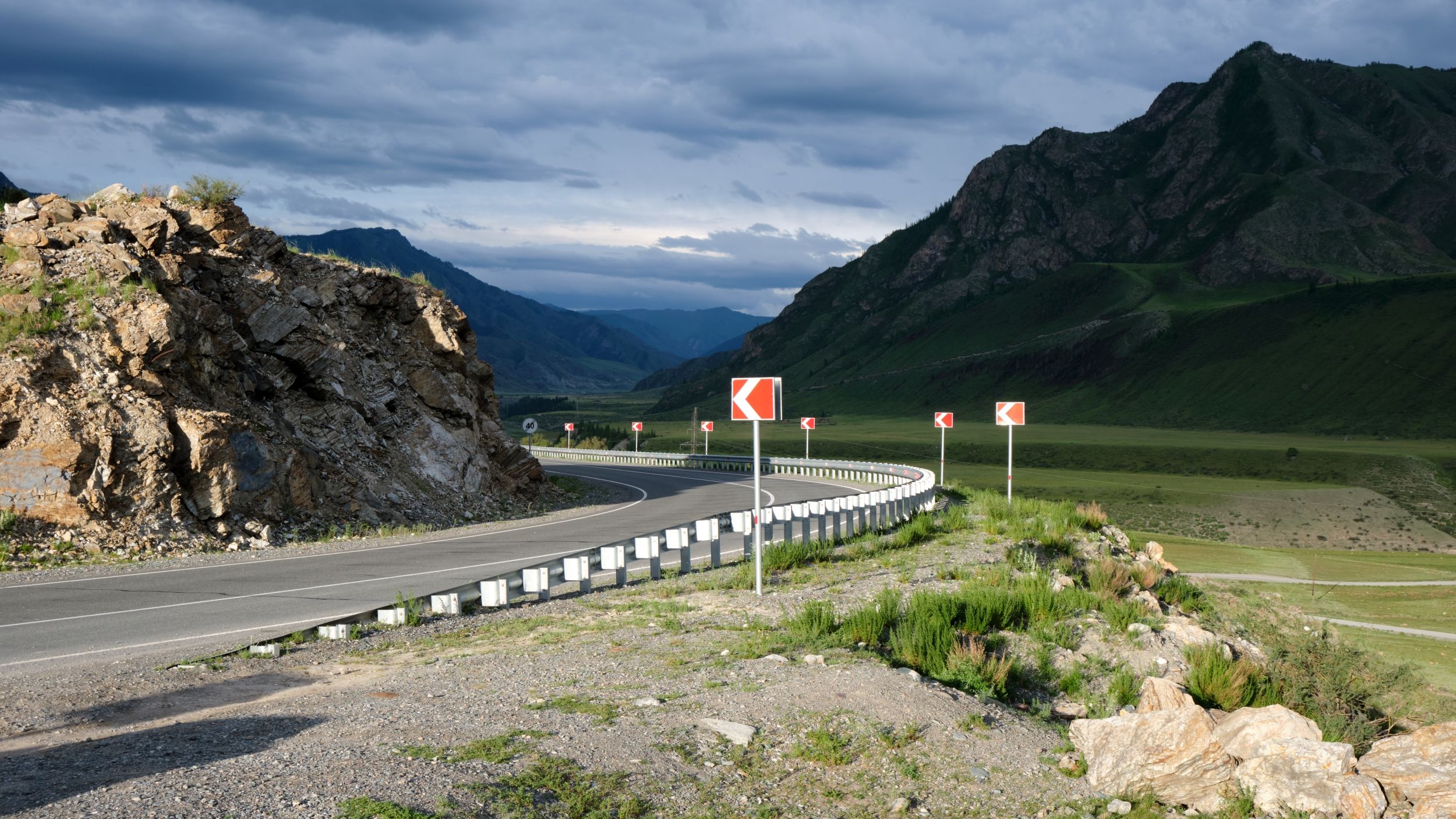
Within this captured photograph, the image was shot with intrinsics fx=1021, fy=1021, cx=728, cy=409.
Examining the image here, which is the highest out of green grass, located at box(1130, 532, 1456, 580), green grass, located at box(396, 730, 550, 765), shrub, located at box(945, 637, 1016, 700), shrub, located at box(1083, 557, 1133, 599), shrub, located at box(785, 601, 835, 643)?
green grass, located at box(396, 730, 550, 765)

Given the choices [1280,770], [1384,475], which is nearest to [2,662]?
[1280,770]

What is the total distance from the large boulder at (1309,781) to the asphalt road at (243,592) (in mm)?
9325

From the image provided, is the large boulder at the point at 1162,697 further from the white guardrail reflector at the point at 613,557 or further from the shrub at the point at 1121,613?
the white guardrail reflector at the point at 613,557

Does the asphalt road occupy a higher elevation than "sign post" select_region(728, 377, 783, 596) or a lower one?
lower

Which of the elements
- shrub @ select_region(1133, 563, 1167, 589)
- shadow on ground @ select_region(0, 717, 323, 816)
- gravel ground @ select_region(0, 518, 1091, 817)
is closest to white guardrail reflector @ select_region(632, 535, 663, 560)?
gravel ground @ select_region(0, 518, 1091, 817)

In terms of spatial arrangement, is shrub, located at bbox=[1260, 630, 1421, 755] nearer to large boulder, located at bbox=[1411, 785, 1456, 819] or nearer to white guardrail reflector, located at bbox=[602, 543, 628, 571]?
large boulder, located at bbox=[1411, 785, 1456, 819]

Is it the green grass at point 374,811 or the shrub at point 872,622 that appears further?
the shrub at point 872,622

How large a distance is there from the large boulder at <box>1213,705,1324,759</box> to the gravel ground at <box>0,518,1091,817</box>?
3.93 feet

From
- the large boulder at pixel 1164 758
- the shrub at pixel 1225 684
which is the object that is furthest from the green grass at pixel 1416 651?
the large boulder at pixel 1164 758

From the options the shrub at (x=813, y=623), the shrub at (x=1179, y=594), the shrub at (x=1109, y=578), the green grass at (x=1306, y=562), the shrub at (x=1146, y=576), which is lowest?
the green grass at (x=1306, y=562)

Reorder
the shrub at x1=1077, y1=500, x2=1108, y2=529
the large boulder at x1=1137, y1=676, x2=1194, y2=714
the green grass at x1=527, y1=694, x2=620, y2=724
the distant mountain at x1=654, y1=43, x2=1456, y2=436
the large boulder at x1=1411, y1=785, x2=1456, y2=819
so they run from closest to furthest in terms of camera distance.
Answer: the large boulder at x1=1411, y1=785, x2=1456, y2=819 < the green grass at x1=527, y1=694, x2=620, y2=724 < the large boulder at x1=1137, y1=676, x2=1194, y2=714 < the shrub at x1=1077, y1=500, x2=1108, y2=529 < the distant mountain at x1=654, y1=43, x2=1456, y2=436

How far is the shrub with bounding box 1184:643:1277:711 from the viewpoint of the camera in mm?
9461

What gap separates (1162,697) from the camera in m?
8.59

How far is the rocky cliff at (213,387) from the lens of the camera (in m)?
18.3
